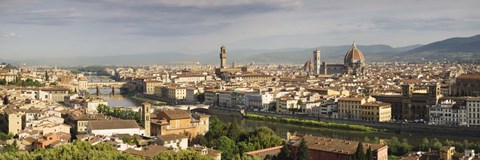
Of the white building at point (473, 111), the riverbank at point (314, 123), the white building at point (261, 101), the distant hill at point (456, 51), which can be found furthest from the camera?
the distant hill at point (456, 51)

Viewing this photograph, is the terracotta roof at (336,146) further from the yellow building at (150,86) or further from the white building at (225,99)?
the yellow building at (150,86)

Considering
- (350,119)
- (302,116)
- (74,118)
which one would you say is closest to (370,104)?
(350,119)

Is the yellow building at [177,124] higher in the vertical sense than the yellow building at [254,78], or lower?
lower

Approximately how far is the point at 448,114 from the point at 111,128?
1729cm

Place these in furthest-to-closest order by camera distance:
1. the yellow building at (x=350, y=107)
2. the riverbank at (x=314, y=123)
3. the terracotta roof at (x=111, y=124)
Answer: the yellow building at (x=350, y=107) < the riverbank at (x=314, y=123) < the terracotta roof at (x=111, y=124)

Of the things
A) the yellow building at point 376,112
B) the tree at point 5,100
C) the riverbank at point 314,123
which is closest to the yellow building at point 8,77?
the tree at point 5,100

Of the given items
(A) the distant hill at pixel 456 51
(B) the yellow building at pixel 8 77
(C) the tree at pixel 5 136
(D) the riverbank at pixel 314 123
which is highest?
(A) the distant hill at pixel 456 51

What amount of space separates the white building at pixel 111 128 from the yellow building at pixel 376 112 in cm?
1475

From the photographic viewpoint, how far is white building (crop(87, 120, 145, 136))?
72.1 ft

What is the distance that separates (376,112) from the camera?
32.7 metres

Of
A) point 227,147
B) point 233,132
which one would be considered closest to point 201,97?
point 233,132

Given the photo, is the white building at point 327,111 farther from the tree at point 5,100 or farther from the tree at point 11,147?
the tree at point 11,147

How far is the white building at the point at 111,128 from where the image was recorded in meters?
22.0

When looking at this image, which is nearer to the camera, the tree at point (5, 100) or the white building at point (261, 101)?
the tree at point (5, 100)
